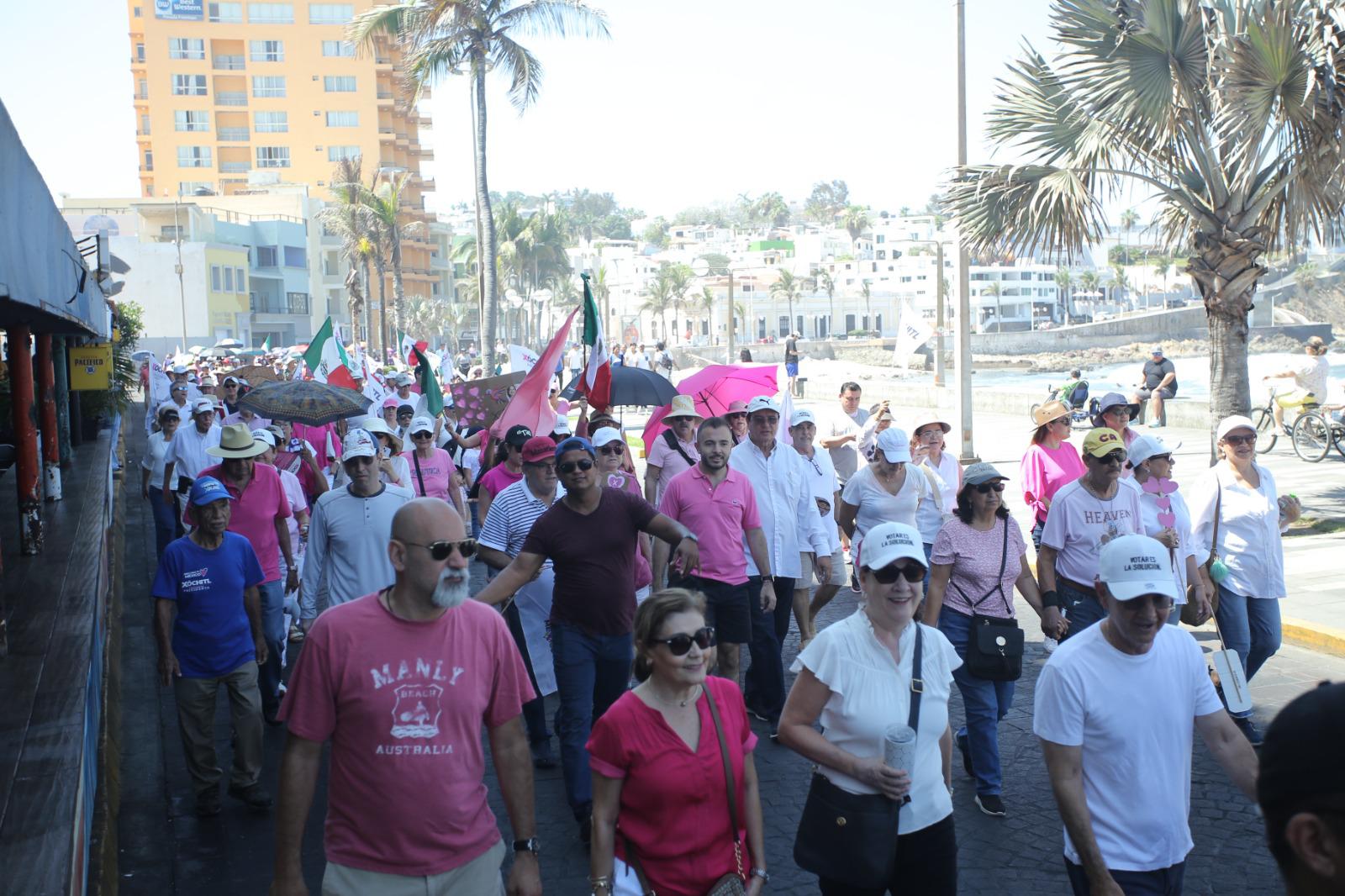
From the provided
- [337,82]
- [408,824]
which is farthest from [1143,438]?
[337,82]

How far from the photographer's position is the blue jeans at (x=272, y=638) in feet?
26.1

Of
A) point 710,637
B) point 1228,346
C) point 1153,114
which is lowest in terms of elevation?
point 710,637

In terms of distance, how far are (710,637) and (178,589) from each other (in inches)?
150

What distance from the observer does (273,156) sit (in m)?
94.3

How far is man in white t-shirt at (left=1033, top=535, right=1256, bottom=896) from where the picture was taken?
3.72 metres

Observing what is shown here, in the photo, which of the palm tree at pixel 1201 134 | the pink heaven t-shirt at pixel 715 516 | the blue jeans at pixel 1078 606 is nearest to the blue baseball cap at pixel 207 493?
the pink heaven t-shirt at pixel 715 516

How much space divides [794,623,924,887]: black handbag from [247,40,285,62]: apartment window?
96.7 meters

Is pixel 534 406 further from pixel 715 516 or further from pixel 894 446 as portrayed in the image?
pixel 715 516

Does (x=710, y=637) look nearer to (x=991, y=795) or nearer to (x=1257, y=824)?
(x=991, y=795)

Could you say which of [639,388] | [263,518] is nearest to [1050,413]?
[263,518]

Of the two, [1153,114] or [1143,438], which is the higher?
[1153,114]

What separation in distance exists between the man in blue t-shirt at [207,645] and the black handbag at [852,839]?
12.2 feet

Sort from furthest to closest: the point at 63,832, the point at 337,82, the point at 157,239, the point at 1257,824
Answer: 1. the point at 337,82
2. the point at 157,239
3. the point at 1257,824
4. the point at 63,832

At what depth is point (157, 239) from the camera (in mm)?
72750
